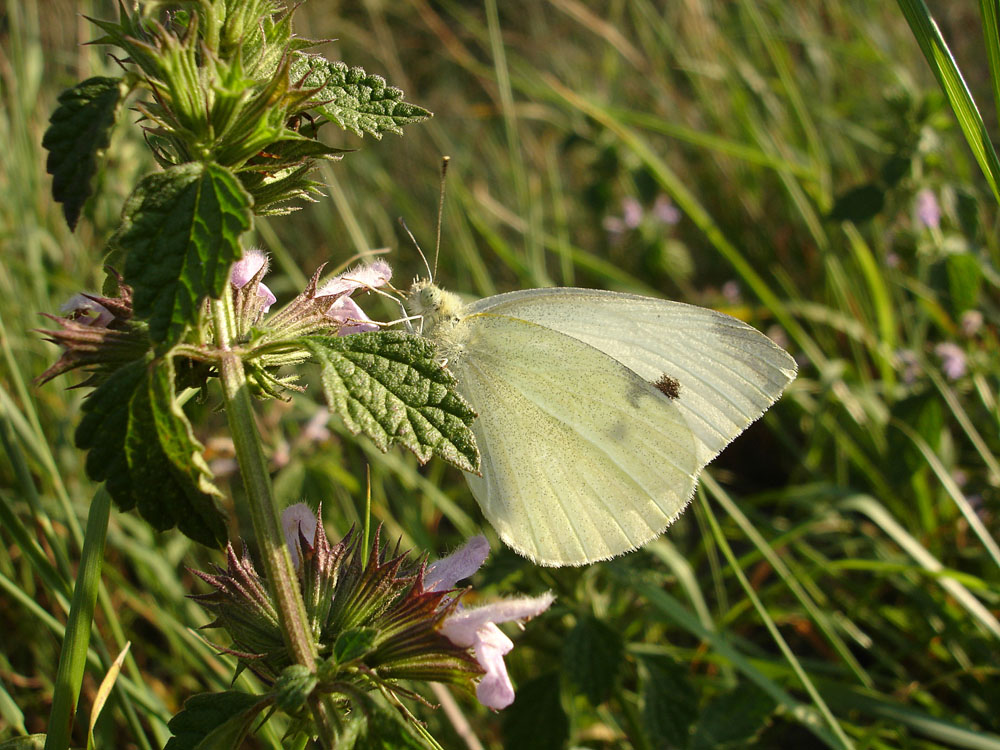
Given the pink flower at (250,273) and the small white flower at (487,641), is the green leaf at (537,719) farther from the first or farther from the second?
the pink flower at (250,273)

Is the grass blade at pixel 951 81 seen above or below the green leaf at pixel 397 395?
above

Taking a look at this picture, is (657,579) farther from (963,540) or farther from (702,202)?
(702,202)

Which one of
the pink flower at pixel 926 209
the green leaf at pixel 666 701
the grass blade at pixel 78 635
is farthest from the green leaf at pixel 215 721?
the pink flower at pixel 926 209

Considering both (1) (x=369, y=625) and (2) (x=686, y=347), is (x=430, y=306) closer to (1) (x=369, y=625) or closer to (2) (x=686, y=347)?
(2) (x=686, y=347)

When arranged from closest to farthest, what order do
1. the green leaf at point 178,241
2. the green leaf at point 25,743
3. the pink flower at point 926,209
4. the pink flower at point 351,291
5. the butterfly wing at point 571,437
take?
the green leaf at point 178,241
the green leaf at point 25,743
the pink flower at point 351,291
the butterfly wing at point 571,437
the pink flower at point 926,209

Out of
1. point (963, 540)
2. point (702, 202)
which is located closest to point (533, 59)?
point (702, 202)

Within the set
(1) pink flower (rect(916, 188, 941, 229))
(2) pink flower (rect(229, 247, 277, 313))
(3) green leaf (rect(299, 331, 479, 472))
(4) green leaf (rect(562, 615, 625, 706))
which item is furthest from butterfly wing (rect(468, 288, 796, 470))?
(1) pink flower (rect(916, 188, 941, 229))
